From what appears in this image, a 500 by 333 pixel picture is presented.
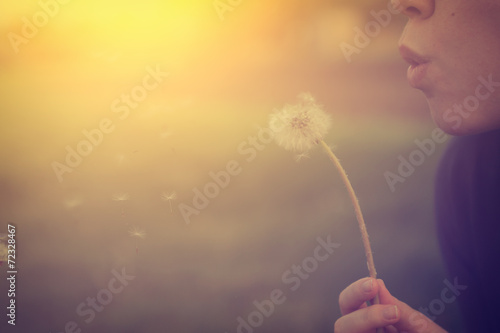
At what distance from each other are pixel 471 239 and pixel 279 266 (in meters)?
0.36

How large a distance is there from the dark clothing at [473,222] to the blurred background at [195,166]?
4 centimetres

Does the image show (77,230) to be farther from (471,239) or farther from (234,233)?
(471,239)

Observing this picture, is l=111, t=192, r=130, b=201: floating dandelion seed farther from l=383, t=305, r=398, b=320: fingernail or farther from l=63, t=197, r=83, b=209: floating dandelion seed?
l=383, t=305, r=398, b=320: fingernail

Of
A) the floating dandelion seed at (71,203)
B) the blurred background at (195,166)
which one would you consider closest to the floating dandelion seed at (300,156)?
the blurred background at (195,166)

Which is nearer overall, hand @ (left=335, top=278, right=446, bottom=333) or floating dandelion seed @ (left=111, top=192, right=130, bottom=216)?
hand @ (left=335, top=278, right=446, bottom=333)

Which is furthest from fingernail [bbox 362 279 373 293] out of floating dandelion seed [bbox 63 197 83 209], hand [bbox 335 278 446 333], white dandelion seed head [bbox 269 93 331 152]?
floating dandelion seed [bbox 63 197 83 209]

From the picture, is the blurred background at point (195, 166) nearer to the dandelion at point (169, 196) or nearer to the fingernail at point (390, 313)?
the dandelion at point (169, 196)

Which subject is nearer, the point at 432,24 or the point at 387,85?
the point at 432,24

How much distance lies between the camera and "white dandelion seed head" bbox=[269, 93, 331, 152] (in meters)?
0.70

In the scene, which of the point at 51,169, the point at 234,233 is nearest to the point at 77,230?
the point at 51,169

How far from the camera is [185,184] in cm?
79

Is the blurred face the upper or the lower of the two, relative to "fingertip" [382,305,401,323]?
upper

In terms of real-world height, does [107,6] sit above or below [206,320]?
above

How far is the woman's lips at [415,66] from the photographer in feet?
2.40
